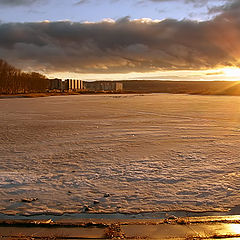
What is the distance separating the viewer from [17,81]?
64812 millimetres

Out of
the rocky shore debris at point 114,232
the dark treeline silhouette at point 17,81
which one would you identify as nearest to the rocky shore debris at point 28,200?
the rocky shore debris at point 114,232

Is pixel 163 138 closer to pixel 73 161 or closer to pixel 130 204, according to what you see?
pixel 73 161

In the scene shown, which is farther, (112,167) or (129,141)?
(129,141)

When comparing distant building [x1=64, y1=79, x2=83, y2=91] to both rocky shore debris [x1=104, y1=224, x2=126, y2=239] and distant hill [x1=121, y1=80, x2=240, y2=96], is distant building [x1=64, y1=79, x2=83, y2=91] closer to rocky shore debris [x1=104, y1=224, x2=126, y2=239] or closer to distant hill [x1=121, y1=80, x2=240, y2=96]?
distant hill [x1=121, y1=80, x2=240, y2=96]

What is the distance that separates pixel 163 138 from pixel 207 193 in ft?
14.6

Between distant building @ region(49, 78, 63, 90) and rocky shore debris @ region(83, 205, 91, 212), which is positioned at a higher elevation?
distant building @ region(49, 78, 63, 90)

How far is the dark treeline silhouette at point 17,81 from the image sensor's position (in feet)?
202

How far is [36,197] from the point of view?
4.62 metres

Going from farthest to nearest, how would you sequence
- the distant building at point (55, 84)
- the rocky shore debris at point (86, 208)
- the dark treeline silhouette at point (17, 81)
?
the distant building at point (55, 84)
the dark treeline silhouette at point (17, 81)
the rocky shore debris at point (86, 208)

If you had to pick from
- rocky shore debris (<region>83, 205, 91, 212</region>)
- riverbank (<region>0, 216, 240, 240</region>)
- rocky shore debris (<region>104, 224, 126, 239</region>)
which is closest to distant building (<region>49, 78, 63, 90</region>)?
rocky shore debris (<region>83, 205, 91, 212</region>)

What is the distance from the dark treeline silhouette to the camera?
2425 inches

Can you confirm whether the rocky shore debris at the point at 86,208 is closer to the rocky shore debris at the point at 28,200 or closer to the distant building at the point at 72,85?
the rocky shore debris at the point at 28,200

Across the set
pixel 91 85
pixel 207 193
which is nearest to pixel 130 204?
pixel 207 193

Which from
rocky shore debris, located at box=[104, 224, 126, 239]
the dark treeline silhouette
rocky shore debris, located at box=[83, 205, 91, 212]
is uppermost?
the dark treeline silhouette
